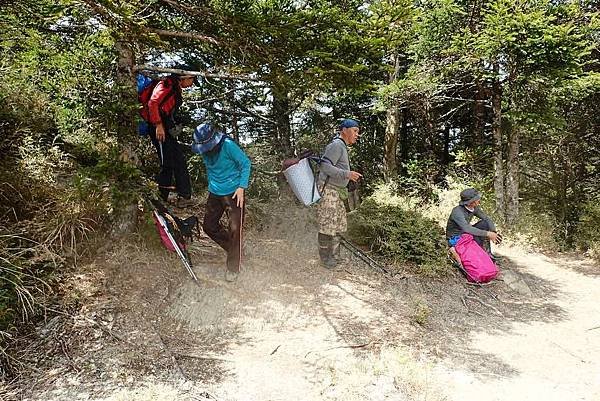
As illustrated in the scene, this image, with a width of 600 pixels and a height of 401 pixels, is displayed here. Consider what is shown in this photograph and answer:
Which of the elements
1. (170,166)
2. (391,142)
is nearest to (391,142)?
(391,142)

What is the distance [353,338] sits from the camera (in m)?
4.73

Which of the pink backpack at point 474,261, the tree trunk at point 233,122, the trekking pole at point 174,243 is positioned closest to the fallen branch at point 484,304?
the pink backpack at point 474,261

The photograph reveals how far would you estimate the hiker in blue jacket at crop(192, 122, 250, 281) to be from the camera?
511cm

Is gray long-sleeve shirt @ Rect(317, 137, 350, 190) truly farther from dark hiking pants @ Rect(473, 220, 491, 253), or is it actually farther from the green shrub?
the green shrub

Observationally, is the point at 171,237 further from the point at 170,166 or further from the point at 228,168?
the point at 170,166

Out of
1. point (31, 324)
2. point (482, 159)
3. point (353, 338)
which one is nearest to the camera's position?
point (31, 324)

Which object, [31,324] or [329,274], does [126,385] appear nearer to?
[31,324]

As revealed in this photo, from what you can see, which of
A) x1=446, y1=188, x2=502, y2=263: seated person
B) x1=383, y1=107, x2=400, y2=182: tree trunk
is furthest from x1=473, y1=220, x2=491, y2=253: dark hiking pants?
x1=383, y1=107, x2=400, y2=182: tree trunk

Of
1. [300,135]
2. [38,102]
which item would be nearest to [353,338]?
[38,102]

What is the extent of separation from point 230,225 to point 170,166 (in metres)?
1.40

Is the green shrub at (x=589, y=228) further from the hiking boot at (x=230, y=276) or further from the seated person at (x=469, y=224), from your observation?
the hiking boot at (x=230, y=276)

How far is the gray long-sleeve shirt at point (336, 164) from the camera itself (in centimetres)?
587

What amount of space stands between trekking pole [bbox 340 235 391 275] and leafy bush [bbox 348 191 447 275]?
0.33m

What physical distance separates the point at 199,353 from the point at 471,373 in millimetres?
2752
